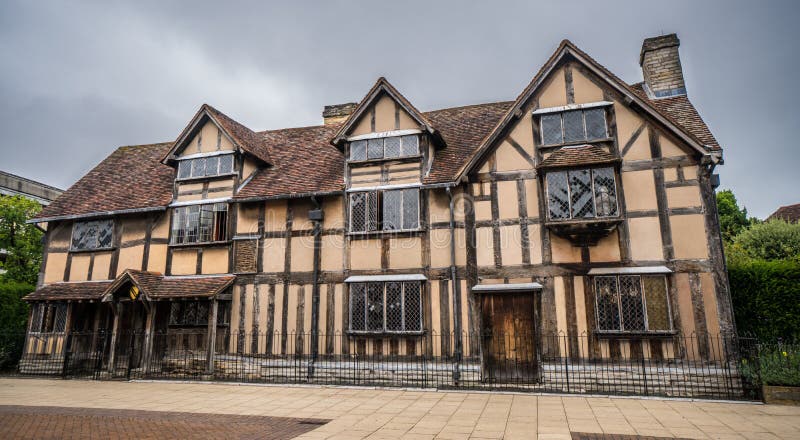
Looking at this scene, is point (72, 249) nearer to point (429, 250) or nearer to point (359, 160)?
point (359, 160)

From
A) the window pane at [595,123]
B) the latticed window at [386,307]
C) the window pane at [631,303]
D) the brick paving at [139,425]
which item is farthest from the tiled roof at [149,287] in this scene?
the window pane at [595,123]

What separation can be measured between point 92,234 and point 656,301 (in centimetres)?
1961

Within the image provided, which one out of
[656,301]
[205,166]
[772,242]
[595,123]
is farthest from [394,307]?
[772,242]

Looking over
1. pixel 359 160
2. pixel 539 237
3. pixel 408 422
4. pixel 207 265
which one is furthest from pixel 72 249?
pixel 539 237

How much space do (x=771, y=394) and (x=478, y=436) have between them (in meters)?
7.27

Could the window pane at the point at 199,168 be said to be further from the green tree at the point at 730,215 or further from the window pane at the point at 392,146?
the green tree at the point at 730,215

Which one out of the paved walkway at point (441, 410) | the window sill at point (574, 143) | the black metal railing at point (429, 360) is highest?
the window sill at point (574, 143)

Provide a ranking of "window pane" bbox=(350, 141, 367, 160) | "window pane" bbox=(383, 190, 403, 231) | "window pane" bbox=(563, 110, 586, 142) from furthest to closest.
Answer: "window pane" bbox=(350, 141, 367, 160), "window pane" bbox=(383, 190, 403, 231), "window pane" bbox=(563, 110, 586, 142)

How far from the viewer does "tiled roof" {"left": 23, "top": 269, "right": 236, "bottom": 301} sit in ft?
49.3

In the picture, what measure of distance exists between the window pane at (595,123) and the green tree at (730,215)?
1058 inches

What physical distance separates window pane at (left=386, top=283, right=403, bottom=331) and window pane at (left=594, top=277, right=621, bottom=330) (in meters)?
5.51

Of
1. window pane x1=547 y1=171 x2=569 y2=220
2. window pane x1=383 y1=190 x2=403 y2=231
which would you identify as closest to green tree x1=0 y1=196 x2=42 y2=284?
window pane x1=383 y1=190 x2=403 y2=231

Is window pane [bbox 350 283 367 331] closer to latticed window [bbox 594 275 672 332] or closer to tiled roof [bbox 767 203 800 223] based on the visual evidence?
latticed window [bbox 594 275 672 332]

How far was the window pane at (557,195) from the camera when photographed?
1286 centimetres
